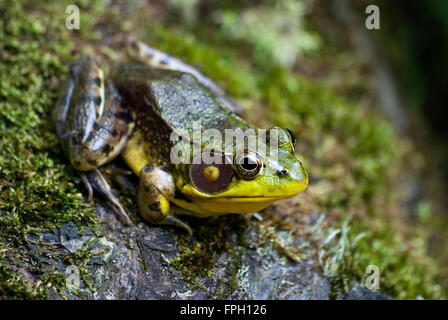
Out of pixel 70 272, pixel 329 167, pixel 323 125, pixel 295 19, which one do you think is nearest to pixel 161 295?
pixel 70 272

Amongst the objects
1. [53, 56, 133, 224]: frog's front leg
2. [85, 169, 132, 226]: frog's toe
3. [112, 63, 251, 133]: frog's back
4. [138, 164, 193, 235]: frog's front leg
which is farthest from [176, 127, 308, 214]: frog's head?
[53, 56, 133, 224]: frog's front leg

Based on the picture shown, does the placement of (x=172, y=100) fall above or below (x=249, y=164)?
above

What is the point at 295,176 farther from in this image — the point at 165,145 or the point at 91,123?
the point at 91,123

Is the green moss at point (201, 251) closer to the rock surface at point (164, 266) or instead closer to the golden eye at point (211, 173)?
the rock surface at point (164, 266)

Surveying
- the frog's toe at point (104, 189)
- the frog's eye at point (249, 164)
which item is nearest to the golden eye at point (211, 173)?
the frog's eye at point (249, 164)

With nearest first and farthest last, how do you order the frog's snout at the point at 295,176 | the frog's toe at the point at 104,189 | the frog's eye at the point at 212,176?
the frog's snout at the point at 295,176, the frog's eye at the point at 212,176, the frog's toe at the point at 104,189

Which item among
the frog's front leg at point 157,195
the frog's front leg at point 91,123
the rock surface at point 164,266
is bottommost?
the rock surface at point 164,266

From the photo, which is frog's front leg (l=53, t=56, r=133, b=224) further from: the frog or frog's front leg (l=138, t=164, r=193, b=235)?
frog's front leg (l=138, t=164, r=193, b=235)

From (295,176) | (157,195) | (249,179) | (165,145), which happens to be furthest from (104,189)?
(295,176)
